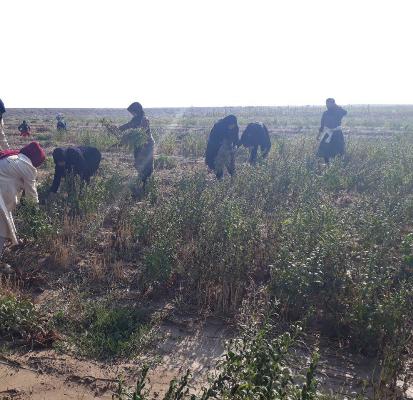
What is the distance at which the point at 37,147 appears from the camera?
182 inches

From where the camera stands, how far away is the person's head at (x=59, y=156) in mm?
6770

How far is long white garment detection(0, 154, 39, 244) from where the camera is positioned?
420 centimetres

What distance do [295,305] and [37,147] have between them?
3056 millimetres

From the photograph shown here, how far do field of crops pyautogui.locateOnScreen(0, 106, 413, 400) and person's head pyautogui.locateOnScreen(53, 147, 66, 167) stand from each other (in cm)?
93

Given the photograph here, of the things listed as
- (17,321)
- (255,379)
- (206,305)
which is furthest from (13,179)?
(255,379)

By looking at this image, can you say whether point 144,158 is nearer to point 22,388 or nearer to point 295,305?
point 295,305

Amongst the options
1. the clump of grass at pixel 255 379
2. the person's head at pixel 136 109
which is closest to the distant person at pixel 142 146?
the person's head at pixel 136 109

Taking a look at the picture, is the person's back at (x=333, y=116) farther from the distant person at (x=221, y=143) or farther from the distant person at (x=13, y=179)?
the distant person at (x=13, y=179)

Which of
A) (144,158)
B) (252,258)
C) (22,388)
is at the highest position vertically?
(144,158)

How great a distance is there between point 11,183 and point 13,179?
5cm

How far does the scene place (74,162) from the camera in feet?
23.0

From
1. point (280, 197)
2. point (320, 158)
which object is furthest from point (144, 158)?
point (320, 158)

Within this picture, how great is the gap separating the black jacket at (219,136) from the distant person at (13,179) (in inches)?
168

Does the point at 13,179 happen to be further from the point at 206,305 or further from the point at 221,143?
the point at 221,143
